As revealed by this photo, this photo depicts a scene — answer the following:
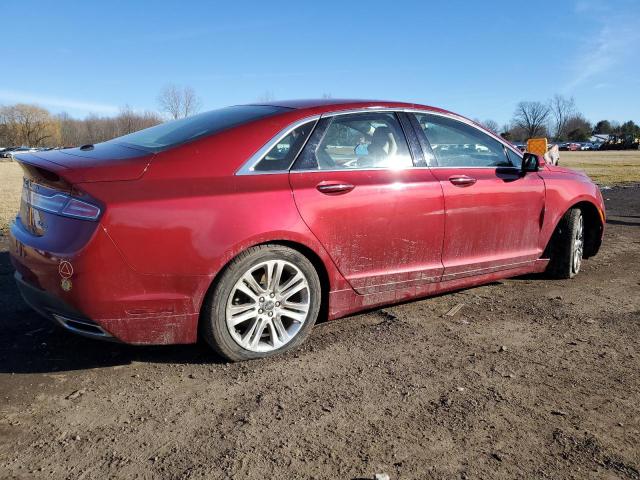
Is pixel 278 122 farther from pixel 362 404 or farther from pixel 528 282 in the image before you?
pixel 528 282

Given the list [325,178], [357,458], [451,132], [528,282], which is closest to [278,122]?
[325,178]

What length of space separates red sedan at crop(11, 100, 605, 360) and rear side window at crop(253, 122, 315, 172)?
11mm

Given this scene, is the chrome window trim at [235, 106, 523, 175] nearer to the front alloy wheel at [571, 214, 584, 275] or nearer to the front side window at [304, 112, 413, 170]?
the front side window at [304, 112, 413, 170]

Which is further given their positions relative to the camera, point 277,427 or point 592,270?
point 592,270

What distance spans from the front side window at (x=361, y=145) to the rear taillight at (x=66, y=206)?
4.30 feet

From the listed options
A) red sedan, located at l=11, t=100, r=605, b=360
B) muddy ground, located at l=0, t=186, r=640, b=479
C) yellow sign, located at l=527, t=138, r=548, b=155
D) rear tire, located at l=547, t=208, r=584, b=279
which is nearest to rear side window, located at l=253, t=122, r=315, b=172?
red sedan, located at l=11, t=100, r=605, b=360

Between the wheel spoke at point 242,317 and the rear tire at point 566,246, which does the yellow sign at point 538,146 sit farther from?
the wheel spoke at point 242,317

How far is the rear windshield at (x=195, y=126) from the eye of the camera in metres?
3.36

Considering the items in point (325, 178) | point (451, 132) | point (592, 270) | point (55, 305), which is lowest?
point (592, 270)

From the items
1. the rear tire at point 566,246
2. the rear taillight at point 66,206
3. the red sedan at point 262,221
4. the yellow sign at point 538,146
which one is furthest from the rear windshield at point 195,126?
the yellow sign at point 538,146

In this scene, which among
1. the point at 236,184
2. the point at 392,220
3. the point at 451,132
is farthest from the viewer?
the point at 451,132

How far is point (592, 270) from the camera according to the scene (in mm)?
5559

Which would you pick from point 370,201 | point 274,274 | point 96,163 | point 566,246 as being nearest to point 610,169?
point 566,246

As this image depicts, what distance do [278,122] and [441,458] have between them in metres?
2.18
